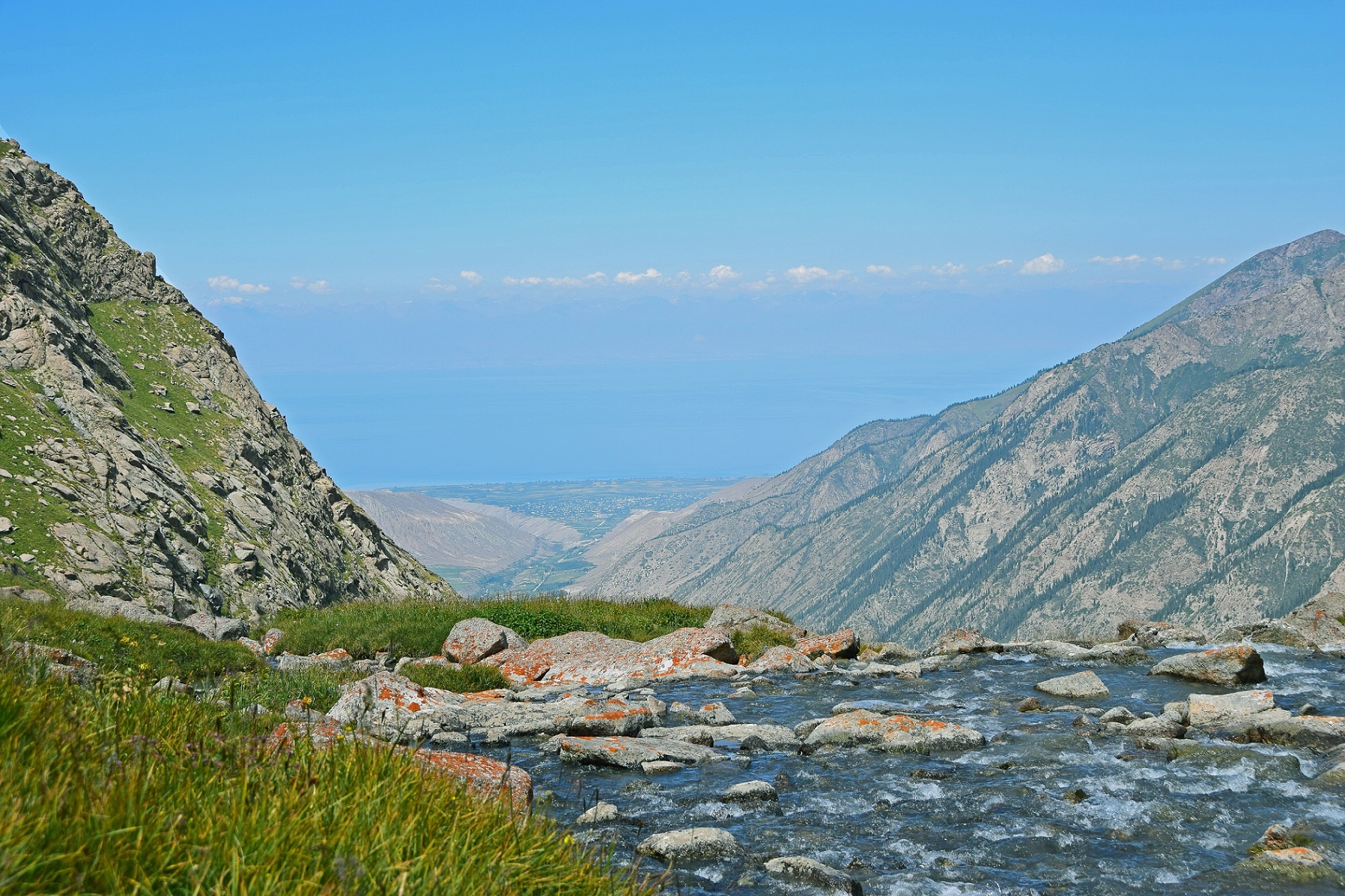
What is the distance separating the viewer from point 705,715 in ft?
58.7

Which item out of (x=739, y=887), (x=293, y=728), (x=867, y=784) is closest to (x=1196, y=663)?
(x=867, y=784)

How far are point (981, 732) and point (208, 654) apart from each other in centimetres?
1584

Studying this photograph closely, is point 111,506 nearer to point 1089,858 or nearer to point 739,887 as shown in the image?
point 739,887

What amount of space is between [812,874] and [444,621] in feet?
62.0

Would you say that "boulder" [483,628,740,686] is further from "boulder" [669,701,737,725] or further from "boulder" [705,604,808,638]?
"boulder" [669,701,737,725]

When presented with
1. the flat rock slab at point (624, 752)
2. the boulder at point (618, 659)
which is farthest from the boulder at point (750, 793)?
the boulder at point (618, 659)

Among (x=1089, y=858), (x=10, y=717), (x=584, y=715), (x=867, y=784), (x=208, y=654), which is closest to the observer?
(x=10, y=717)

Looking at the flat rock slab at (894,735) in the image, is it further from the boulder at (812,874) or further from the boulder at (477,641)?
the boulder at (477,641)

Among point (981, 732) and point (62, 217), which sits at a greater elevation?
point (62, 217)

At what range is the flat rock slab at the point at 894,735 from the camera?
15492 millimetres

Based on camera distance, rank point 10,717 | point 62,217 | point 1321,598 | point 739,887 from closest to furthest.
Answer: point 10,717, point 739,887, point 1321,598, point 62,217

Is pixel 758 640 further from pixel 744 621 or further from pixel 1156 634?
pixel 1156 634

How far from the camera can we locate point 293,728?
6098 mm

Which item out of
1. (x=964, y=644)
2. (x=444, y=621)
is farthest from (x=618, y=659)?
(x=964, y=644)
